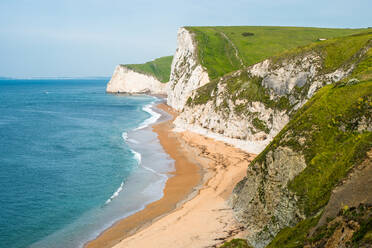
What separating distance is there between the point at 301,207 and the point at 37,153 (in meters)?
41.1

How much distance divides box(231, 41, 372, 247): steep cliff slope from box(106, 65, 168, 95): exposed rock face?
491 ft

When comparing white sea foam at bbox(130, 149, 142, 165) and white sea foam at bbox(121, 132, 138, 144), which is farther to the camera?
white sea foam at bbox(121, 132, 138, 144)

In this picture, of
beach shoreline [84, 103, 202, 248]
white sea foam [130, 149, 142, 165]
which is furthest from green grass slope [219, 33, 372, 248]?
white sea foam [130, 149, 142, 165]

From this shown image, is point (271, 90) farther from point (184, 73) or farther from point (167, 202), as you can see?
point (184, 73)

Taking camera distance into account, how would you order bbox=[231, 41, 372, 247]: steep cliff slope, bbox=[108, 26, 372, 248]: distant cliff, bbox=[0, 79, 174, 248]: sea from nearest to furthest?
1. bbox=[108, 26, 372, 248]: distant cliff
2. bbox=[231, 41, 372, 247]: steep cliff slope
3. bbox=[0, 79, 174, 248]: sea

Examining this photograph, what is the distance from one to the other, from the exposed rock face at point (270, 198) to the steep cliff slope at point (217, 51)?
62.7 meters

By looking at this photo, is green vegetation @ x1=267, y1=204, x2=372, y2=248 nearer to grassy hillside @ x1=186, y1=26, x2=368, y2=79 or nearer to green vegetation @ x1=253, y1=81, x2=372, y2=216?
green vegetation @ x1=253, y1=81, x2=372, y2=216

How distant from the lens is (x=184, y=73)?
10006 cm

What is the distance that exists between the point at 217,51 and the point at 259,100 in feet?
173

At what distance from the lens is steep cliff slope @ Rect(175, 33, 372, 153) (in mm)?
45656

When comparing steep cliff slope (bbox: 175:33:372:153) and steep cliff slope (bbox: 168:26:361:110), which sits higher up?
steep cliff slope (bbox: 168:26:361:110)

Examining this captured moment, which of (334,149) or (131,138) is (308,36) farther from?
(334,149)

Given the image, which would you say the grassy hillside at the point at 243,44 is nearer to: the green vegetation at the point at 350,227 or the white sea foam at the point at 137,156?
A: the white sea foam at the point at 137,156

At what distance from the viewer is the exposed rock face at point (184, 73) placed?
294 feet
